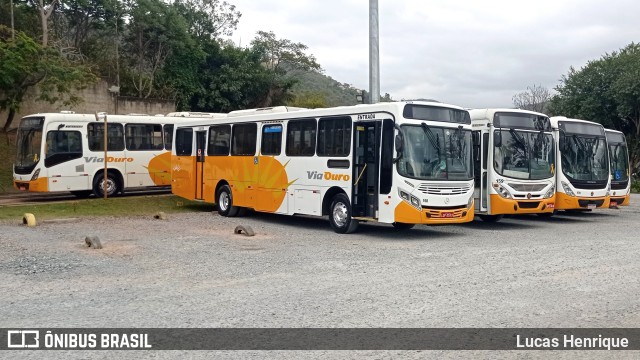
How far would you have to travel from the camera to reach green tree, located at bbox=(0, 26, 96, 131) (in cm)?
2738

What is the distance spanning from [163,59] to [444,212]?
28646 millimetres

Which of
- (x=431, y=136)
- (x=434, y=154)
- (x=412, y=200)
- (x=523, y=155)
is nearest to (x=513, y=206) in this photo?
(x=523, y=155)

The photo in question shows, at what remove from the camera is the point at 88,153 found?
76.9ft

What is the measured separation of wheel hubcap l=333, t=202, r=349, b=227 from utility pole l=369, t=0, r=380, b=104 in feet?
27.4

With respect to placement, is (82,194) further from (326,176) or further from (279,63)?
(279,63)

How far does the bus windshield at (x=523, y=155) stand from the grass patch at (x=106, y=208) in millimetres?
9922

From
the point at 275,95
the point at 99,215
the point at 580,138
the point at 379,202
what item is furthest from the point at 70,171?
the point at 275,95

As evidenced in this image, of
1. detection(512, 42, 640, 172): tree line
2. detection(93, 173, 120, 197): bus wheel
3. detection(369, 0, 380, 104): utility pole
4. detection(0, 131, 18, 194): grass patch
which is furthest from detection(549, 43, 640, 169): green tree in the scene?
detection(0, 131, 18, 194): grass patch

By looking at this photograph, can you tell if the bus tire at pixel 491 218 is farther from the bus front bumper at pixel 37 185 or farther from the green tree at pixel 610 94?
the green tree at pixel 610 94

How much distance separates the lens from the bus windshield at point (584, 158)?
1880 cm

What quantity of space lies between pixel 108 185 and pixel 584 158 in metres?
15.9

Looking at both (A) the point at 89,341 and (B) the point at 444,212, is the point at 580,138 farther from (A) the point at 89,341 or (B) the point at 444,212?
(A) the point at 89,341

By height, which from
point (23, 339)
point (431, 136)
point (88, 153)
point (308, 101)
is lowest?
point (23, 339)

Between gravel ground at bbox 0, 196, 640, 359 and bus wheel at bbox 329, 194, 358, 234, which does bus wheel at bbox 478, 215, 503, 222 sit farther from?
bus wheel at bbox 329, 194, 358, 234
